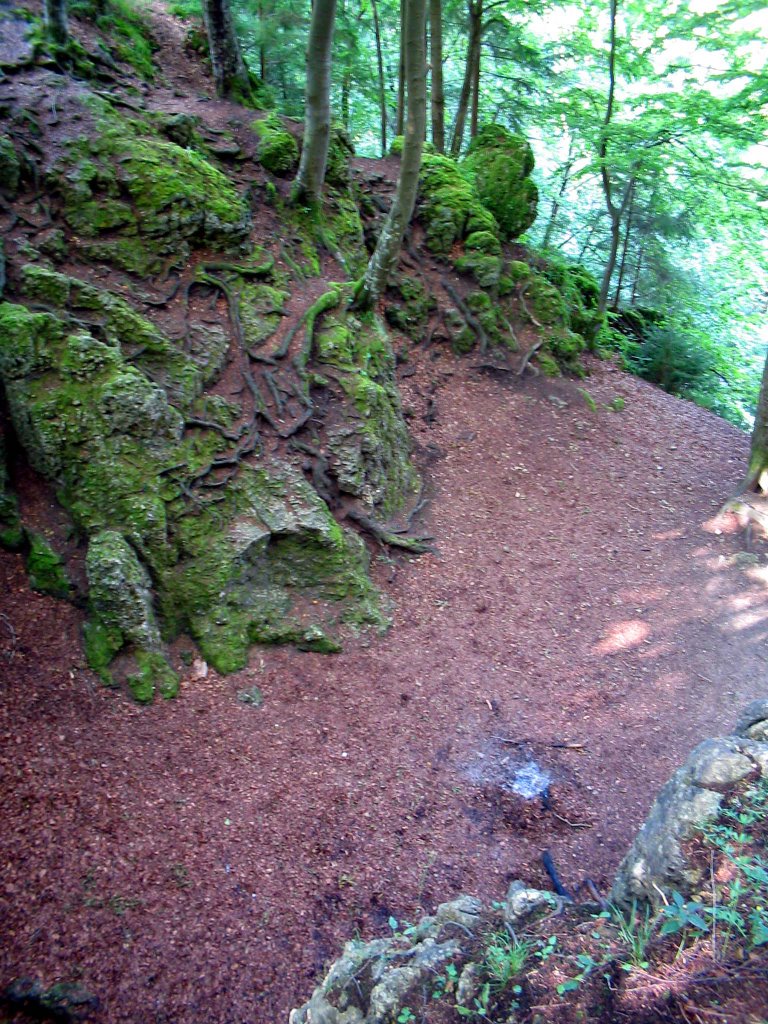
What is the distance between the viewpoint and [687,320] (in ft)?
52.9

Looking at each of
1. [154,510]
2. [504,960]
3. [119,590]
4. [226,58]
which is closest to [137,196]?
[154,510]

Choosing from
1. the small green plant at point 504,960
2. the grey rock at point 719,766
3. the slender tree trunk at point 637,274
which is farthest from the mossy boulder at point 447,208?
the small green plant at point 504,960

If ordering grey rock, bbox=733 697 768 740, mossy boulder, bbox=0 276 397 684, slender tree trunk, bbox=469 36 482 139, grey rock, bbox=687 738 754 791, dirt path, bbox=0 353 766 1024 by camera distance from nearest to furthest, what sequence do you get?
grey rock, bbox=687 738 754 791 < grey rock, bbox=733 697 768 740 < dirt path, bbox=0 353 766 1024 < mossy boulder, bbox=0 276 397 684 < slender tree trunk, bbox=469 36 482 139

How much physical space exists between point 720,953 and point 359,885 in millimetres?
3220

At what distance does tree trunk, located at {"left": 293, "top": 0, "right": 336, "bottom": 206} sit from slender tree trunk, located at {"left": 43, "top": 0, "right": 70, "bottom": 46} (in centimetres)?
377

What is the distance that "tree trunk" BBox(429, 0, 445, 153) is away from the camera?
43.2ft

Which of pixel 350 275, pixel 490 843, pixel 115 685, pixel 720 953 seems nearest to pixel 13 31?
pixel 350 275

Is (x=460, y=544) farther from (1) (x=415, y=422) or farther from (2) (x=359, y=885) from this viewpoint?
(2) (x=359, y=885)

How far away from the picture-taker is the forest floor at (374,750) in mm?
4629

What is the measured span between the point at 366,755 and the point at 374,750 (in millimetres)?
102

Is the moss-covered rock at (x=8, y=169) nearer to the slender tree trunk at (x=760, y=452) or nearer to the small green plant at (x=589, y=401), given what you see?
the small green plant at (x=589, y=401)

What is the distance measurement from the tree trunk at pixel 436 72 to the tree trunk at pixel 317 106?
17.9 feet

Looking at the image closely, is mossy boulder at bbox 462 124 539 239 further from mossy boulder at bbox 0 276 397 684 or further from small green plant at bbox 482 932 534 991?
small green plant at bbox 482 932 534 991

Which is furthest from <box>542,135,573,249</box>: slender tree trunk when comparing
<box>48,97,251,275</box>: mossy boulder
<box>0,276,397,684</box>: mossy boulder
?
<box>0,276,397,684</box>: mossy boulder
